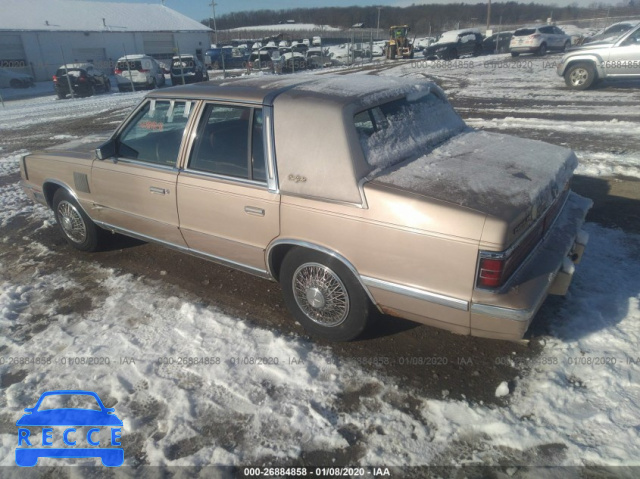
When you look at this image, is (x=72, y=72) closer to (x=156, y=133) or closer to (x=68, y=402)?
(x=156, y=133)

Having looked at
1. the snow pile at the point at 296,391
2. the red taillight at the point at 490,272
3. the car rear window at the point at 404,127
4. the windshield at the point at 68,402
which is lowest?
the windshield at the point at 68,402

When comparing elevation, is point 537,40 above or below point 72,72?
above

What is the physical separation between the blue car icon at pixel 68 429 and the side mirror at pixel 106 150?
205 cm

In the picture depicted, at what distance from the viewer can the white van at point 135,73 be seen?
73.7ft

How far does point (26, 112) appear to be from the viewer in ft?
55.4

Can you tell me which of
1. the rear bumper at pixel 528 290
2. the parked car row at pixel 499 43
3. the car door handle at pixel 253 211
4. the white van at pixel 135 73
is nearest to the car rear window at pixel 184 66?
the white van at pixel 135 73

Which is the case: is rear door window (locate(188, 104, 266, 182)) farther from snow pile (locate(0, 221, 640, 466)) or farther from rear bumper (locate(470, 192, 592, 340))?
rear bumper (locate(470, 192, 592, 340))

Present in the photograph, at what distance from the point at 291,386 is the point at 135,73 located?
23.6 m

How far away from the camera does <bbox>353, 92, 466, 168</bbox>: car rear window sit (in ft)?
9.68

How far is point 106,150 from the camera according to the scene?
398cm

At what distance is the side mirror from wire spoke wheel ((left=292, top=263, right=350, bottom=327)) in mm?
2157

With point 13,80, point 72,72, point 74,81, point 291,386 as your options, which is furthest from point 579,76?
point 13,80

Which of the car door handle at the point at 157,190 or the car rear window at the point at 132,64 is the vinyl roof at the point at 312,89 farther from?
the car rear window at the point at 132,64

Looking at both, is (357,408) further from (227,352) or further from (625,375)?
(625,375)
